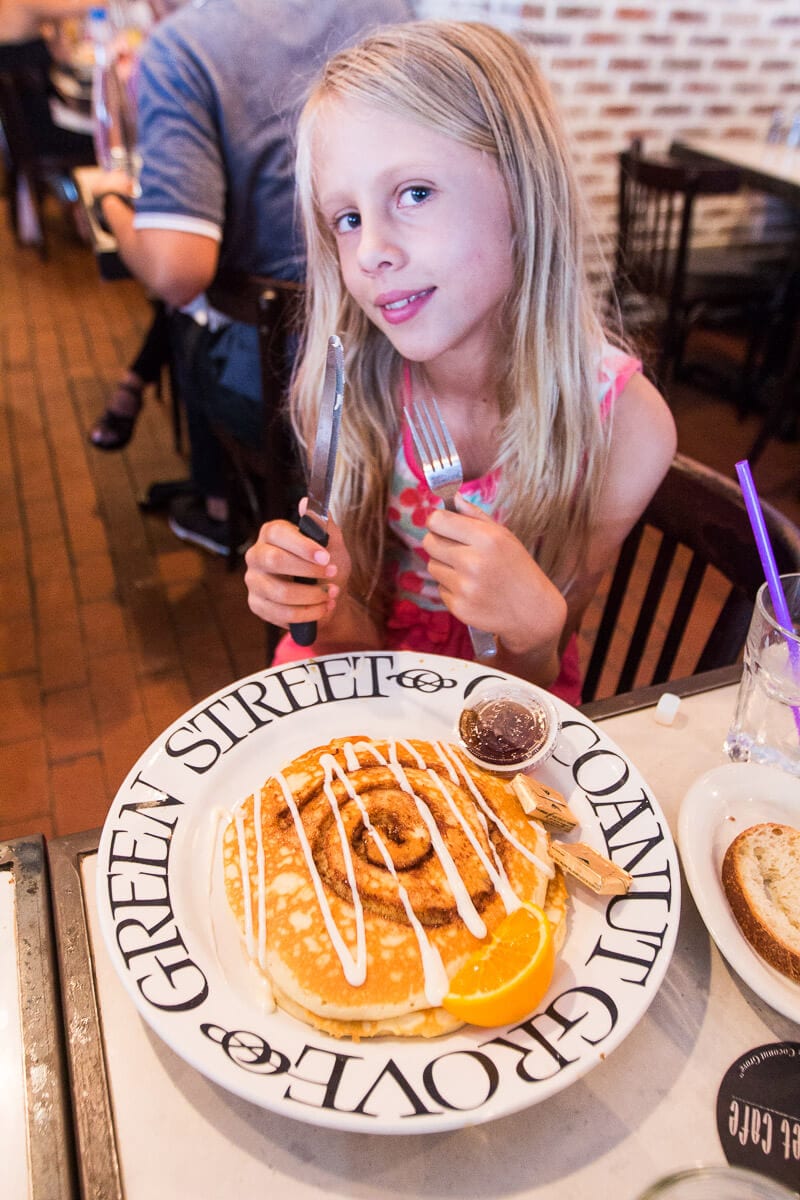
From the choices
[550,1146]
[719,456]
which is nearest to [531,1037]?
[550,1146]

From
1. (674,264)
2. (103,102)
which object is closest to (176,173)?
(103,102)

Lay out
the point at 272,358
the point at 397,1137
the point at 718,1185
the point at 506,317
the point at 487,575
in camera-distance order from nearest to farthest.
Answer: the point at 718,1185, the point at 397,1137, the point at 487,575, the point at 506,317, the point at 272,358

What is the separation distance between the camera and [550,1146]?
648 mm

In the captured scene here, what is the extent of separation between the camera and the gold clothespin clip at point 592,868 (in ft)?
2.52

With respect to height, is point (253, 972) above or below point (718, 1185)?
below

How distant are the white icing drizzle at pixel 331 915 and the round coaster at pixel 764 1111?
324 mm

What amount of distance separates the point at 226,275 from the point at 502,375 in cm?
84

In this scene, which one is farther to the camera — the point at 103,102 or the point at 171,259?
the point at 103,102

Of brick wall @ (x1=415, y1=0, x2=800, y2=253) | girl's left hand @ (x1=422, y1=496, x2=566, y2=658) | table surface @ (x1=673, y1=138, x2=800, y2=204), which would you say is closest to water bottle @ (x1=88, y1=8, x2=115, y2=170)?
brick wall @ (x1=415, y1=0, x2=800, y2=253)

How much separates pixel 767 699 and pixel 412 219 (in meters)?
0.76

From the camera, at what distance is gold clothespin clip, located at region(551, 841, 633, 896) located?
0.77 m

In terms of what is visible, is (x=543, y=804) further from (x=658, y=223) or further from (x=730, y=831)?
(x=658, y=223)

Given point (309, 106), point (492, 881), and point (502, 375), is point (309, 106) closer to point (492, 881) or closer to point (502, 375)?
point (502, 375)

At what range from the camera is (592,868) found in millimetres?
780
